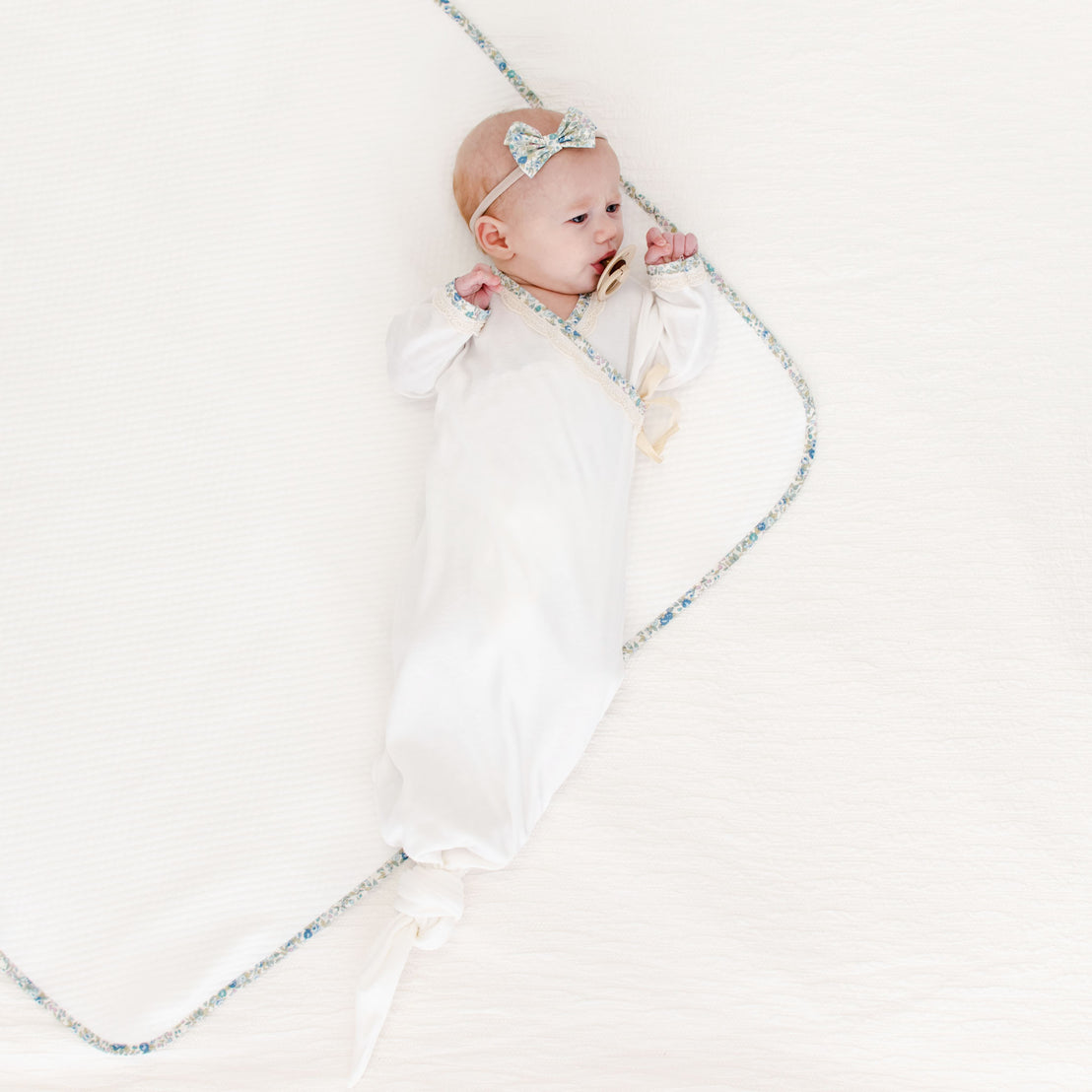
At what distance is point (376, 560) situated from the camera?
5.23 ft

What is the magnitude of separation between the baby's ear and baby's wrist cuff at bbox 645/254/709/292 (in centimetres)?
20

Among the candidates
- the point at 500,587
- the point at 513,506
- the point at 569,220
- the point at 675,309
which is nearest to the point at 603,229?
the point at 569,220

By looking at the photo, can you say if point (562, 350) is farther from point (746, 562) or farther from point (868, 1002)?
point (868, 1002)

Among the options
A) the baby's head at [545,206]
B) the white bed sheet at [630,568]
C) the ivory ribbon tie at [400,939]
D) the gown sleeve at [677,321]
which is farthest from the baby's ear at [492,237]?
the ivory ribbon tie at [400,939]

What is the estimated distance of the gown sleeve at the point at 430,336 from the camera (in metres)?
1.49

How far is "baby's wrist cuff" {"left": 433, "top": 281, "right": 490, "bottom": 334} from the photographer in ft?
4.89

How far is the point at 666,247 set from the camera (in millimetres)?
1511

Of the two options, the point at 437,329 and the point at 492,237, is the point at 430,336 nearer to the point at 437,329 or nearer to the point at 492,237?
the point at 437,329

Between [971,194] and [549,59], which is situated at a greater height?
[549,59]

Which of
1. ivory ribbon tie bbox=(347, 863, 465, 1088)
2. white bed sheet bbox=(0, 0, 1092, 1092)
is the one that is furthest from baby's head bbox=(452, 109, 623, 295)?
ivory ribbon tie bbox=(347, 863, 465, 1088)

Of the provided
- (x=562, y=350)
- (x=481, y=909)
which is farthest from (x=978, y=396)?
(x=481, y=909)

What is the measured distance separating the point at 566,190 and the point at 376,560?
0.59 metres

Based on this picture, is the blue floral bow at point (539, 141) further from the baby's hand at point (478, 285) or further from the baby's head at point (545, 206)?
the baby's hand at point (478, 285)

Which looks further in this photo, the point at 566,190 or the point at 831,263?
the point at 831,263
